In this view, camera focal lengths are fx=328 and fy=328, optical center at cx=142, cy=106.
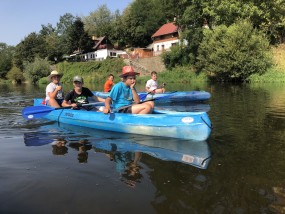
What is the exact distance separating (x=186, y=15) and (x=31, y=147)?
33565 millimetres

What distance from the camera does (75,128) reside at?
9305 millimetres

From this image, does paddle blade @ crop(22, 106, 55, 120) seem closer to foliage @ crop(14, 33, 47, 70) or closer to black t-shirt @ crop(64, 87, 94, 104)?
black t-shirt @ crop(64, 87, 94, 104)

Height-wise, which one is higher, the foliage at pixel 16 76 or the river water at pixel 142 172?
the foliage at pixel 16 76

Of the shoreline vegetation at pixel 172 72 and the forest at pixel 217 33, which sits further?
the forest at pixel 217 33

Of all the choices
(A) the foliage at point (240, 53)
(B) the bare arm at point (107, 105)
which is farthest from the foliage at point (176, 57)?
(B) the bare arm at point (107, 105)

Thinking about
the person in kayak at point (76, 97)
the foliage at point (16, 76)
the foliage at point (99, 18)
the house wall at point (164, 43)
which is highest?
the foliage at point (99, 18)

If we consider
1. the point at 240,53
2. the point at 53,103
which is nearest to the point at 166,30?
the point at 240,53

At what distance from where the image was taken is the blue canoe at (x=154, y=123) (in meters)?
7.05

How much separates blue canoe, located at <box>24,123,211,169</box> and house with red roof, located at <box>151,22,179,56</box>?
49.8 meters

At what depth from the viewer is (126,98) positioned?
8.34 metres

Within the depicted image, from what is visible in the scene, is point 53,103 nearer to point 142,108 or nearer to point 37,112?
point 37,112

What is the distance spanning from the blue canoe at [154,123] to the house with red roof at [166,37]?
162 ft

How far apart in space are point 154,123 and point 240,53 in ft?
79.9

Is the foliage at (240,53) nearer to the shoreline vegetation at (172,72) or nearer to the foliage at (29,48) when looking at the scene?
the shoreline vegetation at (172,72)
